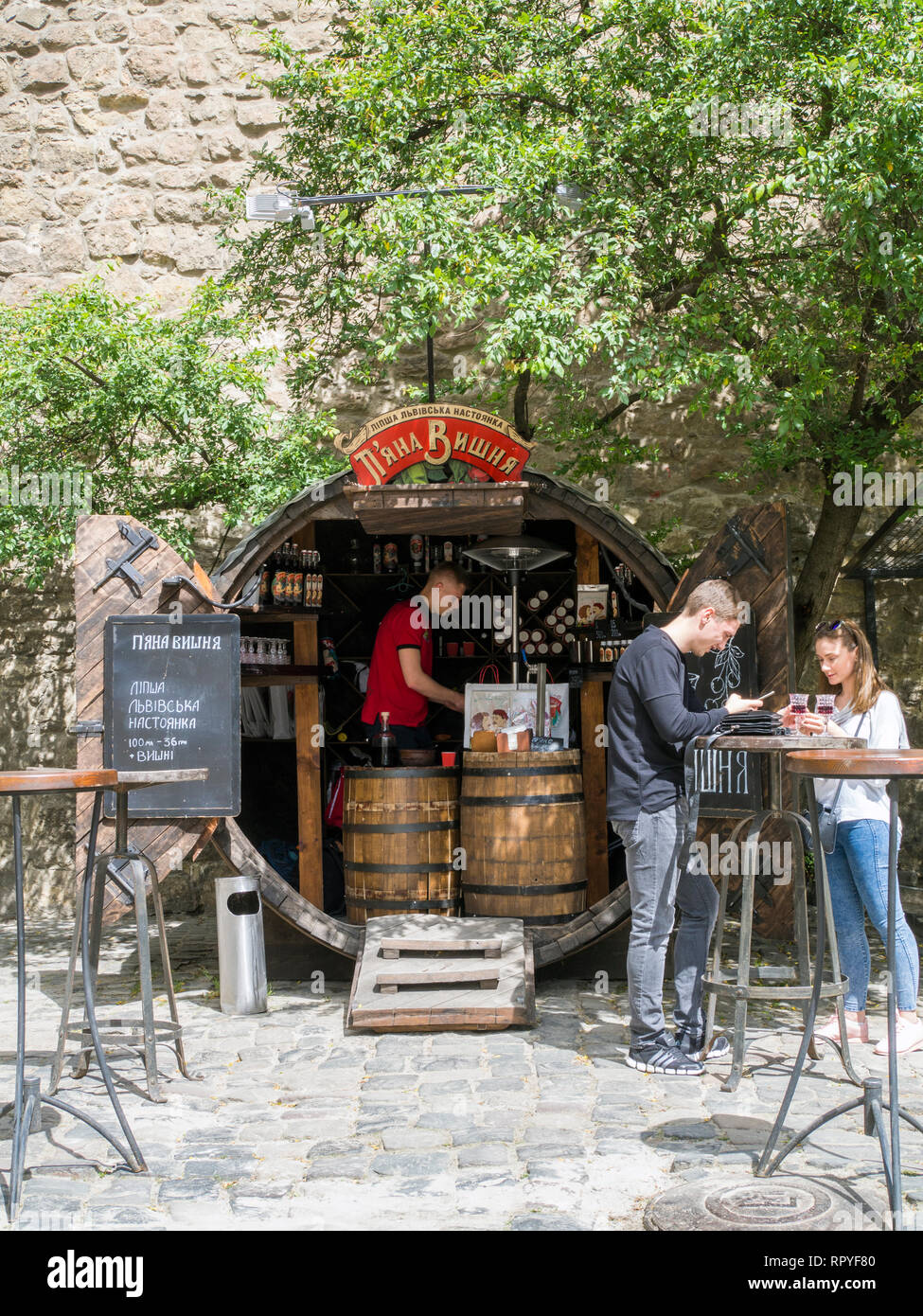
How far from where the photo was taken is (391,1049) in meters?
4.96

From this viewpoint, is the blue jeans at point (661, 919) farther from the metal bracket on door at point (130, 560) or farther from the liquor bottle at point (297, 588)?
the liquor bottle at point (297, 588)

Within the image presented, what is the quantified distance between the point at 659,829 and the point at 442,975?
1.43m

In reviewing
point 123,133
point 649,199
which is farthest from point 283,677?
point 123,133

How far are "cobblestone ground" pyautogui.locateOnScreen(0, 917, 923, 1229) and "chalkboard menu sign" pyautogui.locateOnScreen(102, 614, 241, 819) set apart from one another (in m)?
1.05

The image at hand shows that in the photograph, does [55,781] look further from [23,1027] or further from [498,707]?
[498,707]

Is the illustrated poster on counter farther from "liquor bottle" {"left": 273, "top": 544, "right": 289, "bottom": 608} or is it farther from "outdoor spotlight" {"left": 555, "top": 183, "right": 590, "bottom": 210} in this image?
"outdoor spotlight" {"left": 555, "top": 183, "right": 590, "bottom": 210}

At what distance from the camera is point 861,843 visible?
460 centimetres

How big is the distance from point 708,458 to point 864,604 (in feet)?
4.81

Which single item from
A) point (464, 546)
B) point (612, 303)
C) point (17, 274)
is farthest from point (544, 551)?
point (17, 274)

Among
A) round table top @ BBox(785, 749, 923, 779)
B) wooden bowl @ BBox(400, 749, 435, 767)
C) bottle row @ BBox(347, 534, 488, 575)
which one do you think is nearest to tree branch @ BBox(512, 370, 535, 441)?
bottle row @ BBox(347, 534, 488, 575)

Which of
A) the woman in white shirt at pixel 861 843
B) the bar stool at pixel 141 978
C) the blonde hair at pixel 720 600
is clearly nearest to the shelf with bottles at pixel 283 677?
the bar stool at pixel 141 978

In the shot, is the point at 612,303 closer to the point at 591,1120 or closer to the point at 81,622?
the point at 81,622

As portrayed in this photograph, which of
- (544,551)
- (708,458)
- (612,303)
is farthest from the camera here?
(708,458)

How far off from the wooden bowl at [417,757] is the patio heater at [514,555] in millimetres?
689
